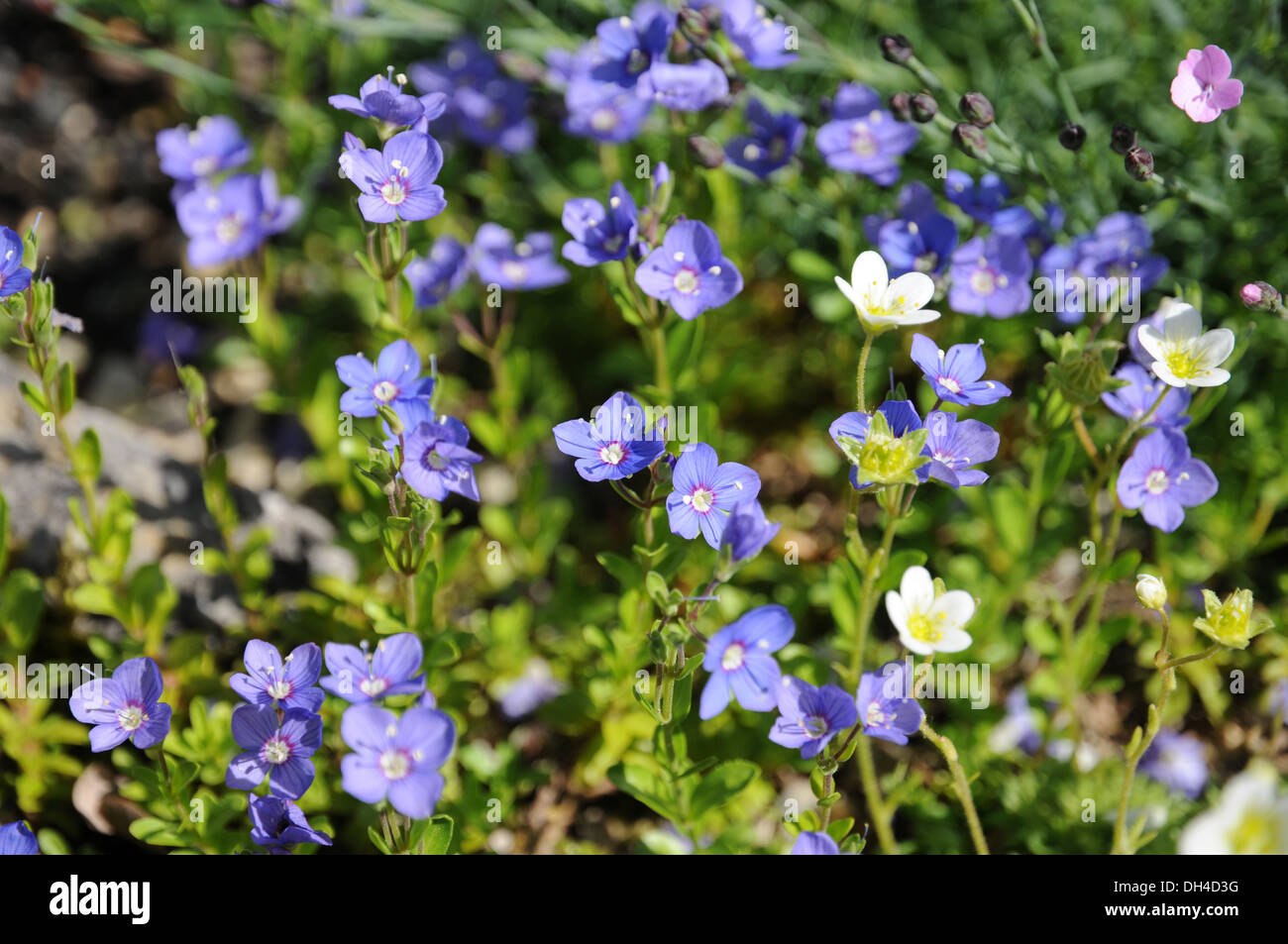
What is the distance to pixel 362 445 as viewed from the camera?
346 centimetres

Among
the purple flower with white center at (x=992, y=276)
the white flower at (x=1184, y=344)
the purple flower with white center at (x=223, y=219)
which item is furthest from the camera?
the purple flower with white center at (x=223, y=219)

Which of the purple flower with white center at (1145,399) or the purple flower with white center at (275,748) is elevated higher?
the purple flower with white center at (1145,399)

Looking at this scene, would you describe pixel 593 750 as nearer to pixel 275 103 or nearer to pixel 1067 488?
pixel 1067 488

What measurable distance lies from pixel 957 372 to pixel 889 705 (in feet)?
2.83

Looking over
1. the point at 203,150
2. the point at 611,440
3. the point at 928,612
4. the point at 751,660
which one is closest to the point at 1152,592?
the point at 928,612

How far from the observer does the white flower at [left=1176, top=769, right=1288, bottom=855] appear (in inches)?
90.7

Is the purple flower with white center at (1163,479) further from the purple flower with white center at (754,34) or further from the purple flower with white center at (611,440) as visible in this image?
the purple flower with white center at (754,34)

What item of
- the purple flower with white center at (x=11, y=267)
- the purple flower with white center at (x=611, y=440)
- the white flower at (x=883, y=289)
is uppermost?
the white flower at (x=883, y=289)

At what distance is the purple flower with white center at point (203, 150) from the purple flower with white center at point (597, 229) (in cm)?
158

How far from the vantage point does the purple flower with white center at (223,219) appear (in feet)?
12.4

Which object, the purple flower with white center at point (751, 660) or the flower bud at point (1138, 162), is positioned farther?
the flower bud at point (1138, 162)

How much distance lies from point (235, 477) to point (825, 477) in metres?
2.37

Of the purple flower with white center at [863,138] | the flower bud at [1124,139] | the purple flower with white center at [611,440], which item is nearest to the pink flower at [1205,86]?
the flower bud at [1124,139]
